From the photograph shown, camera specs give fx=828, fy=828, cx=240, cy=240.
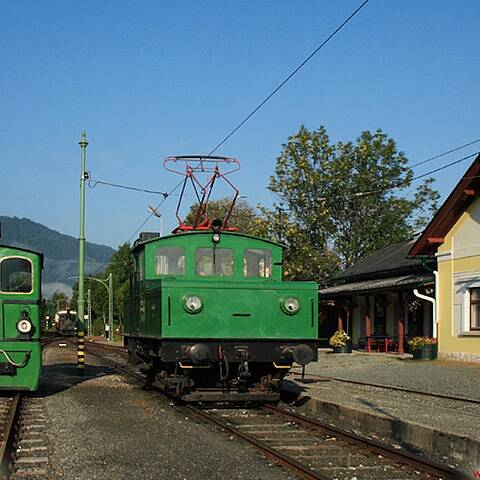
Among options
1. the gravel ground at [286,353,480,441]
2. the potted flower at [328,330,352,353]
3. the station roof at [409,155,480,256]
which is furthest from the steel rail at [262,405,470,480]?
the potted flower at [328,330,352,353]

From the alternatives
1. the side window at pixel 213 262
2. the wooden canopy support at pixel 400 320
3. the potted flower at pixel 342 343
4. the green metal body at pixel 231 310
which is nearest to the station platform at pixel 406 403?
the green metal body at pixel 231 310

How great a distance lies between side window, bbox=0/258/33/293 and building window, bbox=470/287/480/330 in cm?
1483

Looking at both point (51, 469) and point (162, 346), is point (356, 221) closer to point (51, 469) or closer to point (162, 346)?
point (162, 346)

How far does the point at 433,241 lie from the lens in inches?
1027

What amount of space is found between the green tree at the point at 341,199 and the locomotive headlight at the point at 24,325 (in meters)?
29.4

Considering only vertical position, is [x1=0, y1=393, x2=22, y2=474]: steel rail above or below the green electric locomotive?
below

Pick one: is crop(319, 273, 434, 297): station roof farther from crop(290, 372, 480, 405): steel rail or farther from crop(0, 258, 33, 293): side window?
crop(0, 258, 33, 293): side window

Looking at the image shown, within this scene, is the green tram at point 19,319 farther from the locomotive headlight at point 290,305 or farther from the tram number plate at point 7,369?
the locomotive headlight at point 290,305

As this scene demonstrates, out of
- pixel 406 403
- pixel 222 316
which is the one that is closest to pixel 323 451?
pixel 222 316

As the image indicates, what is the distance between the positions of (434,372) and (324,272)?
76.0ft

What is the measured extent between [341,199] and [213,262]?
32.2 meters

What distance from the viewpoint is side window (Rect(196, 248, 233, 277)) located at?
14203 mm

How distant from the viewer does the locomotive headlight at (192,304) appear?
1267 cm

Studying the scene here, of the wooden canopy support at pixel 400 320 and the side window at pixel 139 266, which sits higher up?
the side window at pixel 139 266
